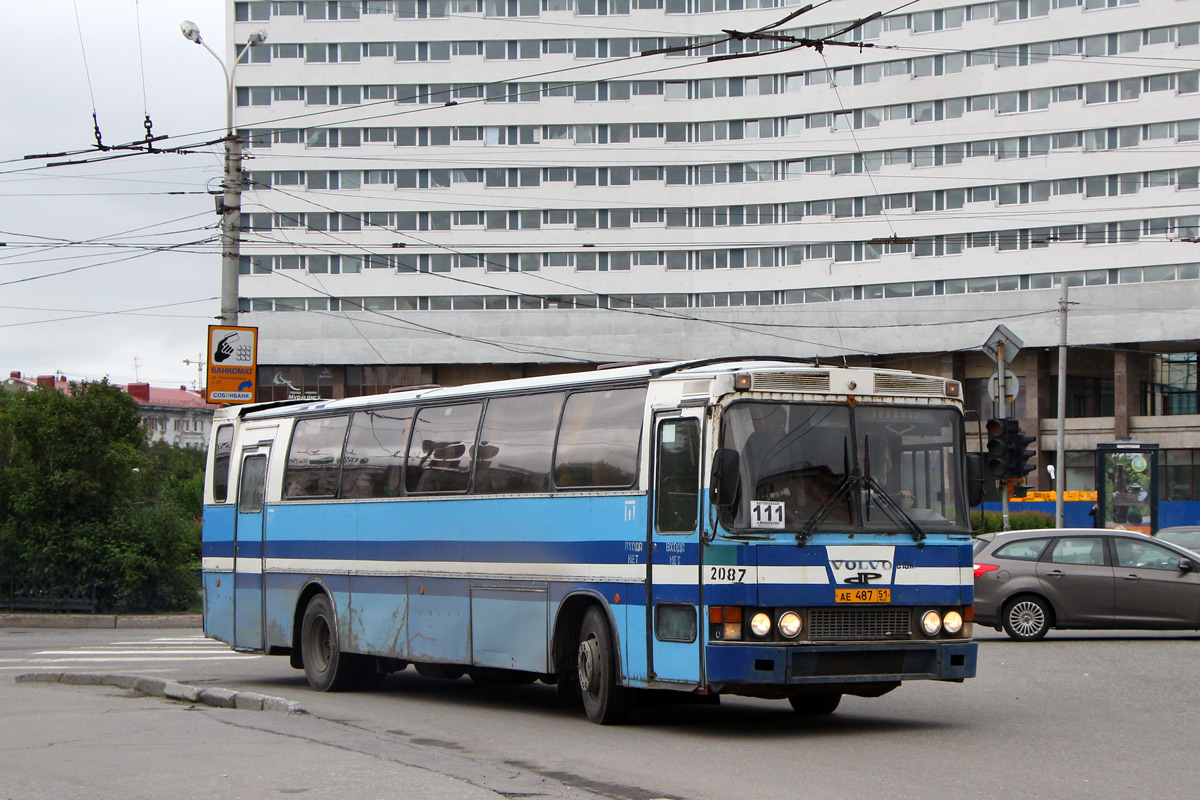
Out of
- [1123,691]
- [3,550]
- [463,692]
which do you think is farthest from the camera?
[3,550]

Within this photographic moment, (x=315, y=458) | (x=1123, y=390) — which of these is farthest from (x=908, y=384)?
(x=1123, y=390)

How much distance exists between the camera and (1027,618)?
1922cm

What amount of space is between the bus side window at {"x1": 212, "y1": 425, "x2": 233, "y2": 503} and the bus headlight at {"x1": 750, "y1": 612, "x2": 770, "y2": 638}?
8.69m

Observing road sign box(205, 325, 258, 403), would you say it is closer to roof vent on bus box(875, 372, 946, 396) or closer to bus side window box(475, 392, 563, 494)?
bus side window box(475, 392, 563, 494)

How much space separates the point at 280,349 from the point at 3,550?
5287 centimetres

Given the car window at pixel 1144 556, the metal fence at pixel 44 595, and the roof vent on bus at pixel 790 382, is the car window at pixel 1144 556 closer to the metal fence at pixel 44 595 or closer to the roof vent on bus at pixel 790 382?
the roof vent on bus at pixel 790 382

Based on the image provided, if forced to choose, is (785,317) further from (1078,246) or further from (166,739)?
(166,739)

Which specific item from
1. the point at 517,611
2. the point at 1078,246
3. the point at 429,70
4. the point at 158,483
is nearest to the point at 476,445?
the point at 517,611

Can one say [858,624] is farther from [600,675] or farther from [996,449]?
[996,449]

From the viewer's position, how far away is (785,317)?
244ft

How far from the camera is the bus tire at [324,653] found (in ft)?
48.8

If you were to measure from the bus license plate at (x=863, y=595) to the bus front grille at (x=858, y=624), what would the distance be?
0.08 meters

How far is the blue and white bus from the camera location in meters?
10.3

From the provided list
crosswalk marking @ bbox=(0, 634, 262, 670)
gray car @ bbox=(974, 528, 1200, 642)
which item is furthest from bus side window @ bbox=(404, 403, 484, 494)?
gray car @ bbox=(974, 528, 1200, 642)
